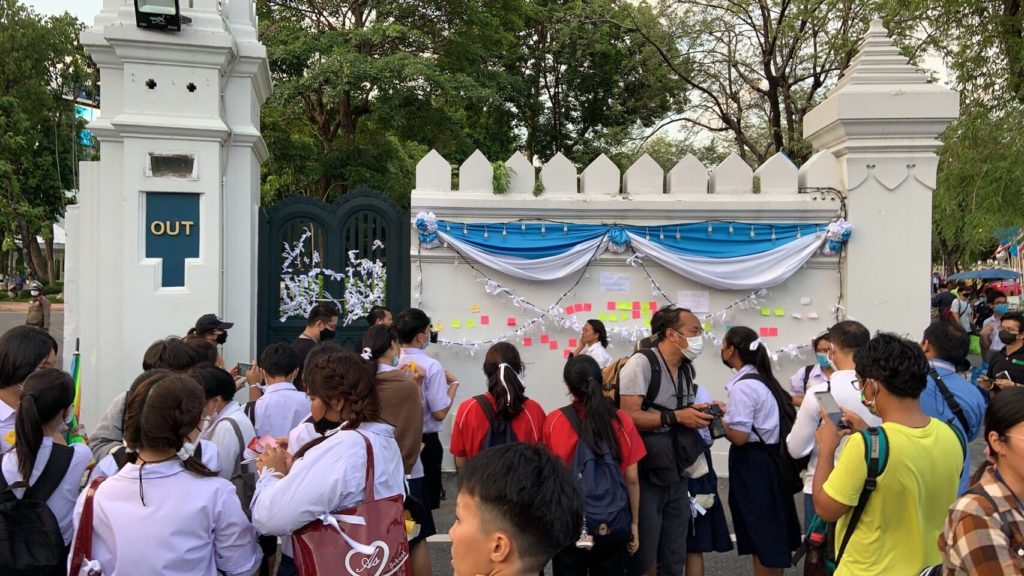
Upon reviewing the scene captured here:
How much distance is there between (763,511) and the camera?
4156 millimetres

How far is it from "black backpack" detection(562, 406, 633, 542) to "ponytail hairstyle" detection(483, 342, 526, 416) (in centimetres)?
53

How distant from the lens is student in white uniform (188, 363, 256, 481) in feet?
11.1

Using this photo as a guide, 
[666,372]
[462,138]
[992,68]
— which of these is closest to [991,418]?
[666,372]

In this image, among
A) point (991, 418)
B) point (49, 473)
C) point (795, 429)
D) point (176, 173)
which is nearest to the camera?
point (991, 418)

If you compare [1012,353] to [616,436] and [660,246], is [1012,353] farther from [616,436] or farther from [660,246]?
[616,436]

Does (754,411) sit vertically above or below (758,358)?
below

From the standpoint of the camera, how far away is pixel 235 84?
656 cm

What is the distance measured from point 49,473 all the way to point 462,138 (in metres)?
14.4

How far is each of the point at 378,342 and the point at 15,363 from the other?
1834mm

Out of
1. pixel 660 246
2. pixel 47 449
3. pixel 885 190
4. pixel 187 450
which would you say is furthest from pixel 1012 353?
pixel 47 449

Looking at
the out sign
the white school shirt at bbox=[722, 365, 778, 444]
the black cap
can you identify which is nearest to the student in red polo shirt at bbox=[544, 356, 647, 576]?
the white school shirt at bbox=[722, 365, 778, 444]

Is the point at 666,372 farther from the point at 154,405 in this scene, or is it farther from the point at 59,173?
the point at 59,173

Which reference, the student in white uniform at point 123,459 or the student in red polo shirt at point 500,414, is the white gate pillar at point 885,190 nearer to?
the student in red polo shirt at point 500,414

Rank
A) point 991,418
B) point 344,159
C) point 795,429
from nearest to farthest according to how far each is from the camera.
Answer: point 991,418
point 795,429
point 344,159
